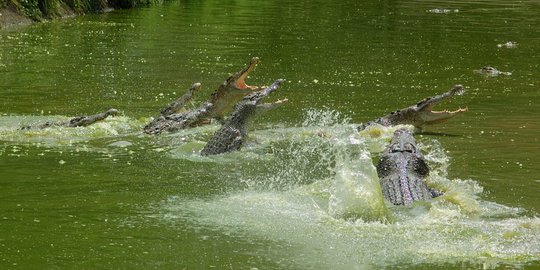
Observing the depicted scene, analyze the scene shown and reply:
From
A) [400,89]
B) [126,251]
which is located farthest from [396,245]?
Result: [400,89]

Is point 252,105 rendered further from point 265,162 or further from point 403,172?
point 403,172

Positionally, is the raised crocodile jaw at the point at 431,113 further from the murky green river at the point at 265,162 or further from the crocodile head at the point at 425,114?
the murky green river at the point at 265,162

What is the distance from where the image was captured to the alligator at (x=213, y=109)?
533 inches

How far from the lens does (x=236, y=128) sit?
41.0ft

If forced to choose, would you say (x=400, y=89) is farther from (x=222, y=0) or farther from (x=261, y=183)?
(x=222, y=0)

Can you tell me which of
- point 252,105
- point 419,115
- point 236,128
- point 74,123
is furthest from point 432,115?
point 74,123

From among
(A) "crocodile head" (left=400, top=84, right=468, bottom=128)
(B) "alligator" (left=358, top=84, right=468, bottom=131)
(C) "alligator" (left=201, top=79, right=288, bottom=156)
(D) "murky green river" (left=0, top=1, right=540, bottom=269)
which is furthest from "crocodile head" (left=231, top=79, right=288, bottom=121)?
(A) "crocodile head" (left=400, top=84, right=468, bottom=128)

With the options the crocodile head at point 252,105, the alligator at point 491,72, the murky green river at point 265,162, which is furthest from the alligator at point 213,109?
the alligator at point 491,72

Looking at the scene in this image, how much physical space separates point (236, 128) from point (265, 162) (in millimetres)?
958

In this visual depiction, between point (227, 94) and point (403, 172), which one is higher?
point (227, 94)

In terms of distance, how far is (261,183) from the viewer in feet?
34.7

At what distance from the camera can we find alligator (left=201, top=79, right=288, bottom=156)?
12.2m

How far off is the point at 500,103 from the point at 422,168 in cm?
594

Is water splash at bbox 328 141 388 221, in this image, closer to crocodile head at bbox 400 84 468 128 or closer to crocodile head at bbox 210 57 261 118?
crocodile head at bbox 400 84 468 128
